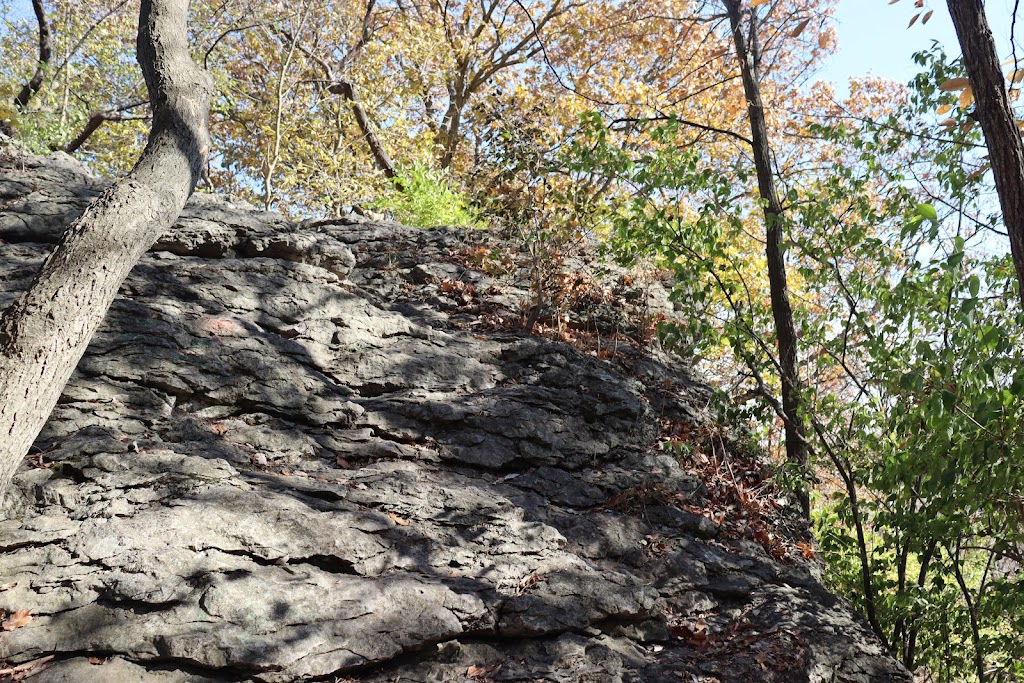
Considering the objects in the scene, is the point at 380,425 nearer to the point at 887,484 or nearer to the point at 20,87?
the point at 887,484

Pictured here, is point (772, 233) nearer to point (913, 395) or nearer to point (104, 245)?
point (913, 395)

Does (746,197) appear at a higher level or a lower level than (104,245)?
higher

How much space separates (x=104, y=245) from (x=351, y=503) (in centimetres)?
232

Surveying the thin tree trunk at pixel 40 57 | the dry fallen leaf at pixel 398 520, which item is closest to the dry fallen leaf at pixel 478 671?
the dry fallen leaf at pixel 398 520

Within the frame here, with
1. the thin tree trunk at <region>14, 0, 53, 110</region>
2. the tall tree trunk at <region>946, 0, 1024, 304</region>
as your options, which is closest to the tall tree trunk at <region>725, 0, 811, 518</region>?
the tall tree trunk at <region>946, 0, 1024, 304</region>

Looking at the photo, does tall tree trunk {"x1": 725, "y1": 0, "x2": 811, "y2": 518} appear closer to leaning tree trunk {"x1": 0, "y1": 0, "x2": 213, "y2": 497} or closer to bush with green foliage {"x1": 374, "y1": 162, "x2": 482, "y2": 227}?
bush with green foliage {"x1": 374, "y1": 162, "x2": 482, "y2": 227}

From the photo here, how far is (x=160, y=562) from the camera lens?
11.4 feet

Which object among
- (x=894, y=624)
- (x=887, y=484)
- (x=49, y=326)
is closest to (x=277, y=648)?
(x=49, y=326)

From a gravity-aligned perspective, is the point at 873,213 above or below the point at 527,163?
below

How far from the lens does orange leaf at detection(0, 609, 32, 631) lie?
3.05m

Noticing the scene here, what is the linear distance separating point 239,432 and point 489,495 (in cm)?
194

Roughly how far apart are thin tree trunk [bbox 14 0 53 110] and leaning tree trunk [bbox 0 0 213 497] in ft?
30.3

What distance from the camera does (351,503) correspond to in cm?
443

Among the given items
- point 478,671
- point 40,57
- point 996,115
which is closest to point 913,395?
point 996,115
